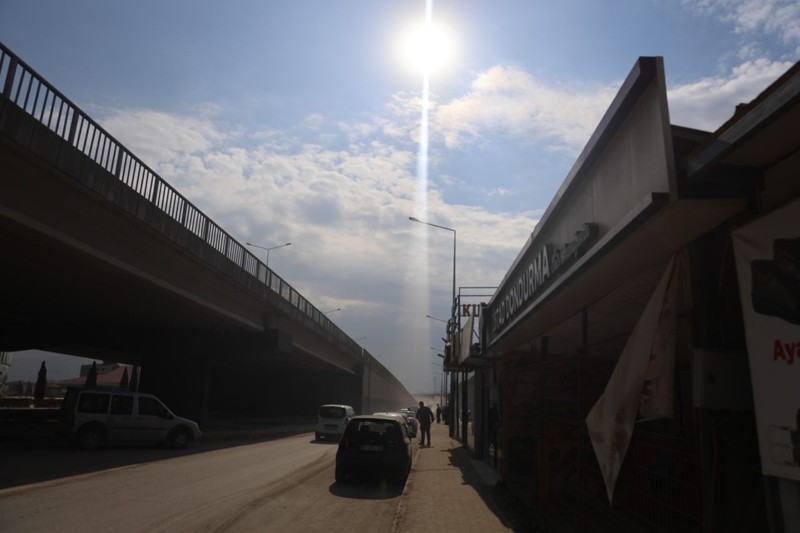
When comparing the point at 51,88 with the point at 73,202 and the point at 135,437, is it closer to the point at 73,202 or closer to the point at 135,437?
the point at 73,202

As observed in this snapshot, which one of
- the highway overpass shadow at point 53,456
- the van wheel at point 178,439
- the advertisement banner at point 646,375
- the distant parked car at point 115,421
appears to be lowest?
the highway overpass shadow at point 53,456

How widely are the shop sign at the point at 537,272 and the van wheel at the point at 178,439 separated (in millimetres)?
12205

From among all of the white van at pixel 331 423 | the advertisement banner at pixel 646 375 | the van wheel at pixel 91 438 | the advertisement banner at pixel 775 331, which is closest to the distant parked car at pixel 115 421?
the van wheel at pixel 91 438

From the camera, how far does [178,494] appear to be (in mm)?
10695

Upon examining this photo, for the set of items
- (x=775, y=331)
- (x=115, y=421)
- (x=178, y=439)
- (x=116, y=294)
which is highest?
(x=116, y=294)

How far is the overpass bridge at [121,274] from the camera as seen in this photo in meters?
13.3

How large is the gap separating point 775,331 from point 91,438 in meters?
19.6

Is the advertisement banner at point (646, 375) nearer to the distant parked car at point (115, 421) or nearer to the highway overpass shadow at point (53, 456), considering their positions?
the highway overpass shadow at point (53, 456)

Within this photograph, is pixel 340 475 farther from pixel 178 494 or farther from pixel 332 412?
pixel 332 412

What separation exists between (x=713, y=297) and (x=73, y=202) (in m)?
14.8

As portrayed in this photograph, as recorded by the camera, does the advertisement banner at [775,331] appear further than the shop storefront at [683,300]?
No

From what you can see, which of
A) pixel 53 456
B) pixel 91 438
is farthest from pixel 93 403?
pixel 53 456

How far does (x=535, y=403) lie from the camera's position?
10.5 metres

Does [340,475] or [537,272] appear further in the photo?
[340,475]
